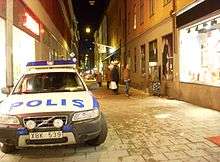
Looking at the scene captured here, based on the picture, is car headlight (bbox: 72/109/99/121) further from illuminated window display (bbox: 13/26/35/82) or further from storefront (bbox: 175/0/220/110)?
illuminated window display (bbox: 13/26/35/82)

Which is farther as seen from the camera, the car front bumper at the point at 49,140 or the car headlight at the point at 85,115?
the car headlight at the point at 85,115

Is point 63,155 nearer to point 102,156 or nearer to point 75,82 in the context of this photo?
point 102,156

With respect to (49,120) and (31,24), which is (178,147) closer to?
(49,120)

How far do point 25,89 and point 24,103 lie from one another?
4.19ft

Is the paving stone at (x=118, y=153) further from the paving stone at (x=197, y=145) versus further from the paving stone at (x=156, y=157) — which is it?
the paving stone at (x=197, y=145)

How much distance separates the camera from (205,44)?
15.1m

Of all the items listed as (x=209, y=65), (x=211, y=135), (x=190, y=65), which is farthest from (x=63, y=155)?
(x=190, y=65)

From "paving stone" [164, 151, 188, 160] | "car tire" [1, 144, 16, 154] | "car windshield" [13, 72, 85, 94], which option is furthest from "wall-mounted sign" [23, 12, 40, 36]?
"paving stone" [164, 151, 188, 160]

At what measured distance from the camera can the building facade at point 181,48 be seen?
1430cm

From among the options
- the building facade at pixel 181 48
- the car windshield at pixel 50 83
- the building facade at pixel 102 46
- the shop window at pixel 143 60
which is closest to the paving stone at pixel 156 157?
the car windshield at pixel 50 83

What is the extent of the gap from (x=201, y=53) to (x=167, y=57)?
477 centimetres

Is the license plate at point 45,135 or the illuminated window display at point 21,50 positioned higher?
the illuminated window display at point 21,50

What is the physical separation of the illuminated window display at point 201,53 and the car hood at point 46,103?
23.4ft

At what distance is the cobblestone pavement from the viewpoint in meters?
7.46
